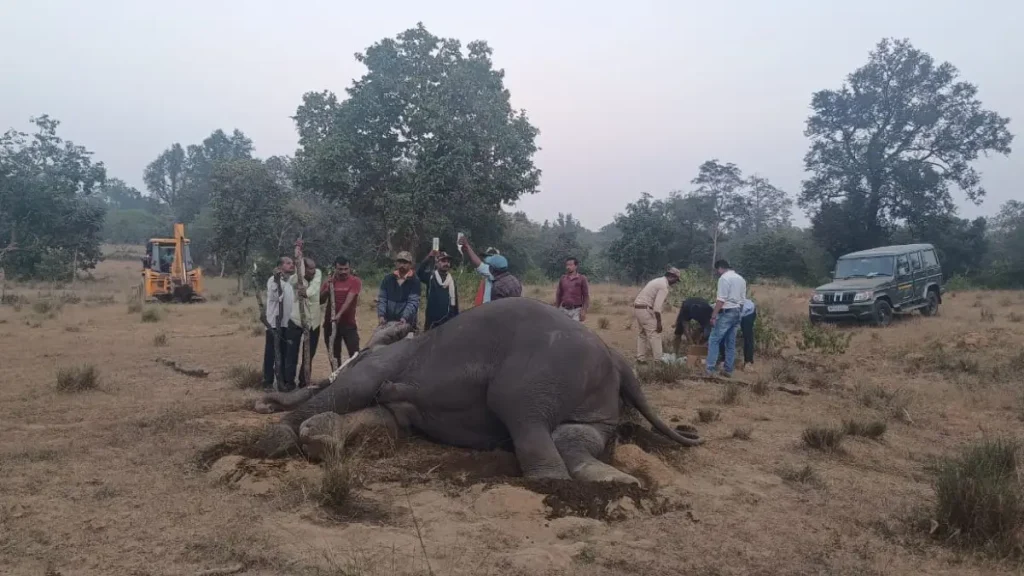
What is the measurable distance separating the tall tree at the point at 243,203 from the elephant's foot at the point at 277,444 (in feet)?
83.7

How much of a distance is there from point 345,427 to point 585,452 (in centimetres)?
189

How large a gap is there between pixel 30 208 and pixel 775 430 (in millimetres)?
31990

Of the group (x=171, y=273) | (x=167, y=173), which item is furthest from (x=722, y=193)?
(x=167, y=173)

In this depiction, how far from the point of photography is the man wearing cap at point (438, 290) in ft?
25.0

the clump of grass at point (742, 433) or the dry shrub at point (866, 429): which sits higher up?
the dry shrub at point (866, 429)

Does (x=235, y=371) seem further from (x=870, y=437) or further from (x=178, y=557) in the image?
(x=870, y=437)

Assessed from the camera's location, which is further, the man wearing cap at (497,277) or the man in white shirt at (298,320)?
the man in white shirt at (298,320)

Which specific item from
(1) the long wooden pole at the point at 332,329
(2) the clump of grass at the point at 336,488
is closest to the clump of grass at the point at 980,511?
(2) the clump of grass at the point at 336,488

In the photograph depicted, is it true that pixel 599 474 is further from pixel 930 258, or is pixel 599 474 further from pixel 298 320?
pixel 930 258

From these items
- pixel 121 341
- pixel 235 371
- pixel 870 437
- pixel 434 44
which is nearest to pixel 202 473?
pixel 235 371

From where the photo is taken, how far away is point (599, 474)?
4.64 metres

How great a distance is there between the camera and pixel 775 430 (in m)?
6.85

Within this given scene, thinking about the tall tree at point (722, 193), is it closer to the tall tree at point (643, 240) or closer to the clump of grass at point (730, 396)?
the tall tree at point (643, 240)

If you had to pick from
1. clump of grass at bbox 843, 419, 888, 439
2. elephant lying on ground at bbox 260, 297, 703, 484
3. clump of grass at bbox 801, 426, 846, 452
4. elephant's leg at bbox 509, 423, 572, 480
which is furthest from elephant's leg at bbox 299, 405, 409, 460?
clump of grass at bbox 843, 419, 888, 439
